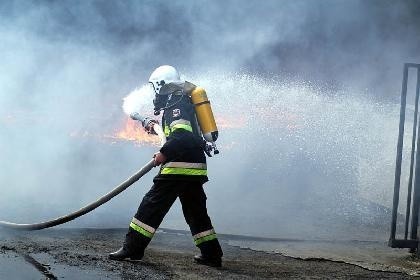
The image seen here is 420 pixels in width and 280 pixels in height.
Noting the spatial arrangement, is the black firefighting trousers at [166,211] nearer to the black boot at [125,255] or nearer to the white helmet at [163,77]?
the black boot at [125,255]

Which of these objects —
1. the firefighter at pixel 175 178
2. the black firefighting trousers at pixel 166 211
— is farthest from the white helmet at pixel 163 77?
the black firefighting trousers at pixel 166 211

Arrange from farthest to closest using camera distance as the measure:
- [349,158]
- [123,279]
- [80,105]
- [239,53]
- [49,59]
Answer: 1. [239,53]
2. [80,105]
3. [49,59]
4. [349,158]
5. [123,279]

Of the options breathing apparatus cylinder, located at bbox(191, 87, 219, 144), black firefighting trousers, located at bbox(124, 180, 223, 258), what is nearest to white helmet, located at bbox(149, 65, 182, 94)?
breathing apparatus cylinder, located at bbox(191, 87, 219, 144)

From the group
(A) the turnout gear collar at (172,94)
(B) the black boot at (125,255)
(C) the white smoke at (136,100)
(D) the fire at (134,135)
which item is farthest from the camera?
(D) the fire at (134,135)

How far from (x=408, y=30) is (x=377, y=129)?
343cm

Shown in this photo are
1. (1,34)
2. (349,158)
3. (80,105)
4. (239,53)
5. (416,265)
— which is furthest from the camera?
(239,53)

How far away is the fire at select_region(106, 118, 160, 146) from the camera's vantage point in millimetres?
11805

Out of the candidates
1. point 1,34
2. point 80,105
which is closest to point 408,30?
point 80,105

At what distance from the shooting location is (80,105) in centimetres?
1193

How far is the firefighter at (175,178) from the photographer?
418 centimetres

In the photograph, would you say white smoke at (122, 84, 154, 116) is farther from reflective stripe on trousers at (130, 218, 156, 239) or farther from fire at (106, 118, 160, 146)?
fire at (106, 118, 160, 146)

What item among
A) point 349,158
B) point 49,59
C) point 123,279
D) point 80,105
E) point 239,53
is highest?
point 239,53

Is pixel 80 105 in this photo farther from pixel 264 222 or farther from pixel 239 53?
pixel 264 222

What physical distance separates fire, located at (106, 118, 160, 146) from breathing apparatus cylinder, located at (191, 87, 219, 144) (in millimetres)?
7352
